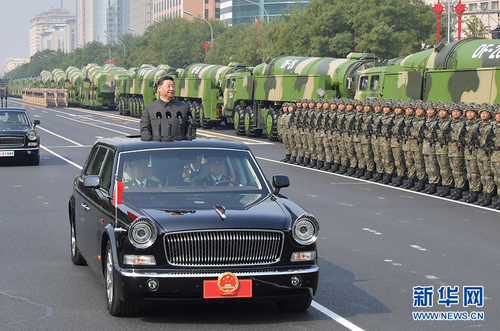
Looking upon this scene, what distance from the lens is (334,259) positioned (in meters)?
9.56

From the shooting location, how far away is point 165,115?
9836 millimetres

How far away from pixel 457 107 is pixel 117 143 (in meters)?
9.09

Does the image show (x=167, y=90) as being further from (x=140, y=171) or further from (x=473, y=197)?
(x=473, y=197)

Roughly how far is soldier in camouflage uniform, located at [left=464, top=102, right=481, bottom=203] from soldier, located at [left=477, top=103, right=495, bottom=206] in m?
0.13

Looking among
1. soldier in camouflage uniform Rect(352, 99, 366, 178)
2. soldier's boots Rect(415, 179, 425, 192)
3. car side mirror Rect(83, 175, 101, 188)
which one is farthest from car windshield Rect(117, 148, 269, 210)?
soldier in camouflage uniform Rect(352, 99, 366, 178)

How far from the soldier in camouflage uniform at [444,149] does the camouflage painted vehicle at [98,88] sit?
54695 millimetres

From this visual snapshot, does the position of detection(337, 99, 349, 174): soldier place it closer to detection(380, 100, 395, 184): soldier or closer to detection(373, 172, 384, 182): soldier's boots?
detection(373, 172, 384, 182): soldier's boots

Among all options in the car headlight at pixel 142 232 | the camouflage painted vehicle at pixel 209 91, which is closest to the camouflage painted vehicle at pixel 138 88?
the camouflage painted vehicle at pixel 209 91

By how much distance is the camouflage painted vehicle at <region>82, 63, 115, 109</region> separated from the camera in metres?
68.9

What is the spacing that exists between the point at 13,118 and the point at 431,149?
39.5 ft

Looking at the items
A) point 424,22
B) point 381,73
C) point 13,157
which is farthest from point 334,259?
point 424,22

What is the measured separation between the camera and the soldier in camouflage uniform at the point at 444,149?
51.8 ft

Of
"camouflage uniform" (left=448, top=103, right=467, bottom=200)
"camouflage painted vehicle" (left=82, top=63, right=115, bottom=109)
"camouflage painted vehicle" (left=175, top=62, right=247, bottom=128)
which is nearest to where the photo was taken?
"camouflage uniform" (left=448, top=103, right=467, bottom=200)

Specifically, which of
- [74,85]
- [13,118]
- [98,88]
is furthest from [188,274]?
[74,85]
